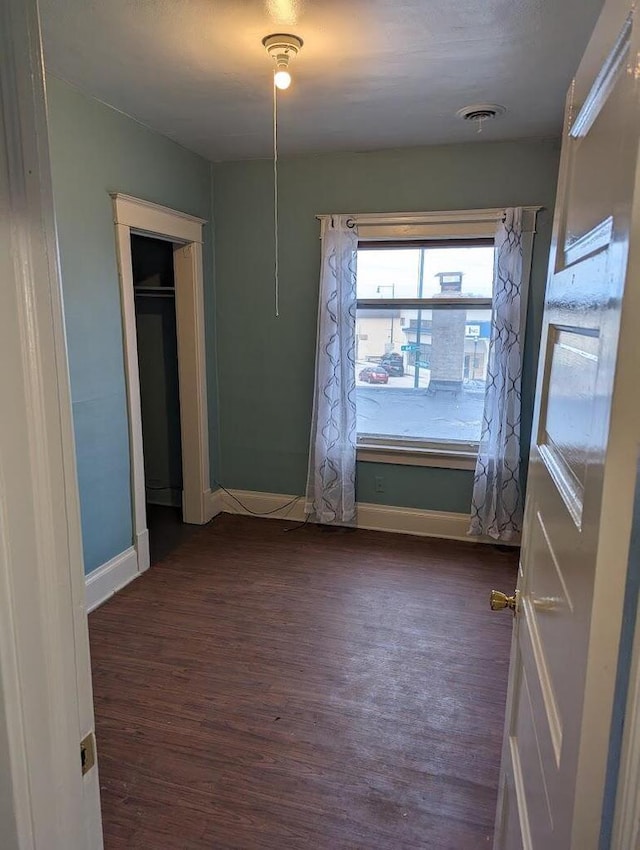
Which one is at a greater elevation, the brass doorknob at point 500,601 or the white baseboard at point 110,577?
the brass doorknob at point 500,601

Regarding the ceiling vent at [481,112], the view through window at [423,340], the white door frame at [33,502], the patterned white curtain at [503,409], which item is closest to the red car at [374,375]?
the view through window at [423,340]

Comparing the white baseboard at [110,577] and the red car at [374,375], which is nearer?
the white baseboard at [110,577]

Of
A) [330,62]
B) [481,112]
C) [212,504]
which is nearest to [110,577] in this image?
[212,504]

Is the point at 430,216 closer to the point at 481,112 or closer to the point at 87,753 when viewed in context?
the point at 481,112

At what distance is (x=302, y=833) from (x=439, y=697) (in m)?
0.84

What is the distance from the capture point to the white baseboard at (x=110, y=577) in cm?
305

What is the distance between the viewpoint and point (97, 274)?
9.74 ft

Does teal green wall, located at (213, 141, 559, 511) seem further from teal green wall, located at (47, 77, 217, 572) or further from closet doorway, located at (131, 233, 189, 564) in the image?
teal green wall, located at (47, 77, 217, 572)

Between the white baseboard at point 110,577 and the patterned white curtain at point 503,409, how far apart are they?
7.34 ft

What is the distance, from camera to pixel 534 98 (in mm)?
2809

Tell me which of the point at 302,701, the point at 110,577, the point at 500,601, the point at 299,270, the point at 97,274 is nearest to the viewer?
the point at 500,601

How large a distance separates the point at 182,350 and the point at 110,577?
5.38 ft

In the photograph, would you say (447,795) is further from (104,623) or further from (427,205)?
(427,205)

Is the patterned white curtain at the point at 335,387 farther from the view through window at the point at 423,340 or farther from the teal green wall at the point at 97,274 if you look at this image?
the teal green wall at the point at 97,274
